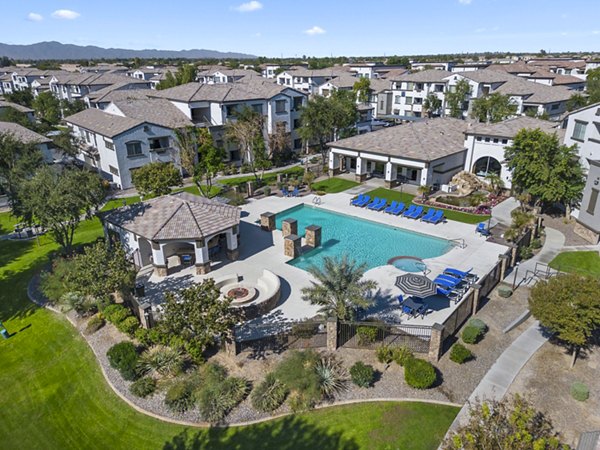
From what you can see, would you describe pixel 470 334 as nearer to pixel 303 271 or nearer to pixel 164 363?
pixel 303 271

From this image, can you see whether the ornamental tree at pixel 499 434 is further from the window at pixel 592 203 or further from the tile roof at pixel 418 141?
the tile roof at pixel 418 141

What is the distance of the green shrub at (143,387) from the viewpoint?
16016 millimetres

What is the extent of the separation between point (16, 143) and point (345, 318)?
34.1 metres

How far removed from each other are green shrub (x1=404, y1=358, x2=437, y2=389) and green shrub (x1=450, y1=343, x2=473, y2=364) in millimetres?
1561

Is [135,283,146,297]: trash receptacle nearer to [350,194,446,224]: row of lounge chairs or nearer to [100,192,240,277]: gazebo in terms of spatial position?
[100,192,240,277]: gazebo

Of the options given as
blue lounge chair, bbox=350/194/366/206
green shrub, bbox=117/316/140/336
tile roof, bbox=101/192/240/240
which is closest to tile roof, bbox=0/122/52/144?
tile roof, bbox=101/192/240/240

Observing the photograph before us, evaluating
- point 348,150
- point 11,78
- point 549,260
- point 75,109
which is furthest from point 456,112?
point 11,78

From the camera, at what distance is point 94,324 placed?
20.2 m

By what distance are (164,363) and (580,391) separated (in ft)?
54.2

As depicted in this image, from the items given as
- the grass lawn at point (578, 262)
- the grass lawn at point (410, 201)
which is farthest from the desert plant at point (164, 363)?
the grass lawn at point (410, 201)

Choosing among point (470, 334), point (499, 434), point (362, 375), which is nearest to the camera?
point (499, 434)

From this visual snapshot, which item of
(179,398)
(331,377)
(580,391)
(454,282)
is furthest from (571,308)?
(179,398)

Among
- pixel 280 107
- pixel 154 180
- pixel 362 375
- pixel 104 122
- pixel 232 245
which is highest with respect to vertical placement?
pixel 280 107

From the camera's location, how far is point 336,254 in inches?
1104
